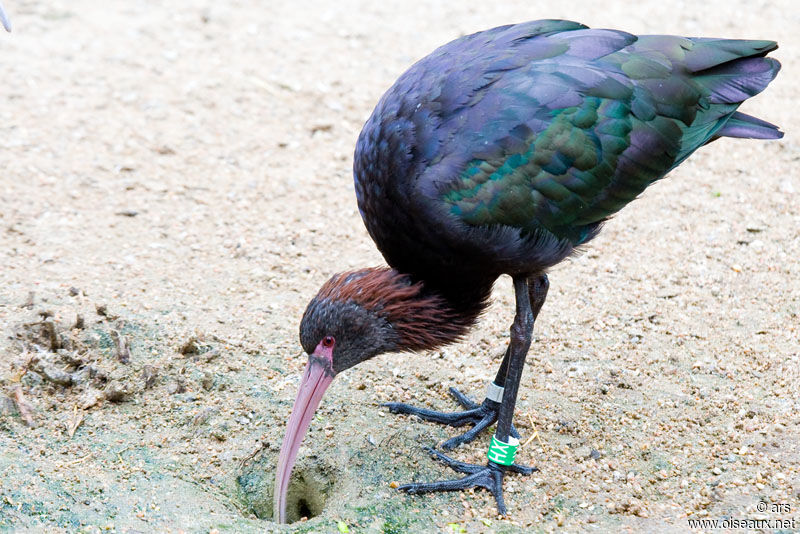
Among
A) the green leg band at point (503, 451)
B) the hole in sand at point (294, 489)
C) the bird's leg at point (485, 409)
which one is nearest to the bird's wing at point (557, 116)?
the bird's leg at point (485, 409)

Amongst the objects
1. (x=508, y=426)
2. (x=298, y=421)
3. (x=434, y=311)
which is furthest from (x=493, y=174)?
(x=298, y=421)

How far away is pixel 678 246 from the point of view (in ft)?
20.9

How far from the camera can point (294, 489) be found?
183 inches

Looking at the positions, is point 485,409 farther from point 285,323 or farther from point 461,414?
point 285,323

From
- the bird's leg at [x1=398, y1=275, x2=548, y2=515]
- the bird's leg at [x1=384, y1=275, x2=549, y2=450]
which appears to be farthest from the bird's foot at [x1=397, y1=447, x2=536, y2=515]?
the bird's leg at [x1=384, y1=275, x2=549, y2=450]

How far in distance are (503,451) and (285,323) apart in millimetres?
1764

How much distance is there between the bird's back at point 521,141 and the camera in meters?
4.16

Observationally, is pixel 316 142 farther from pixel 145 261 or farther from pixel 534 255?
pixel 534 255

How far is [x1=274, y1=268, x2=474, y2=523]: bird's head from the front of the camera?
14.0 feet

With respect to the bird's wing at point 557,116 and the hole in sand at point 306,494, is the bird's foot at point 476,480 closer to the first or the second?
the hole in sand at point 306,494

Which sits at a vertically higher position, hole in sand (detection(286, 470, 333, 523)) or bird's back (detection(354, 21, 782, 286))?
bird's back (detection(354, 21, 782, 286))

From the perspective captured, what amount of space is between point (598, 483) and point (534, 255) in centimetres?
119

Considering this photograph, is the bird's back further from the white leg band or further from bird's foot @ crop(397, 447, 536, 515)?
bird's foot @ crop(397, 447, 536, 515)

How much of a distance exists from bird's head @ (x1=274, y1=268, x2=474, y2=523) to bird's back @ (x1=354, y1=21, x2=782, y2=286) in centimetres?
19
